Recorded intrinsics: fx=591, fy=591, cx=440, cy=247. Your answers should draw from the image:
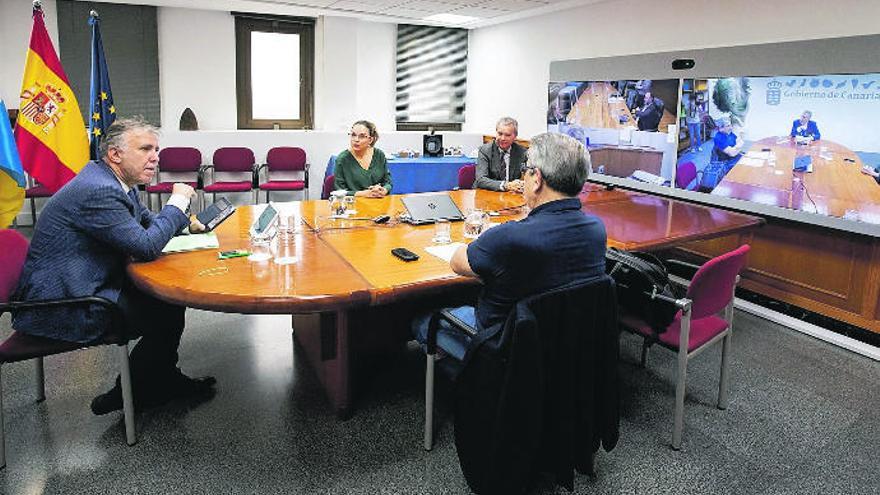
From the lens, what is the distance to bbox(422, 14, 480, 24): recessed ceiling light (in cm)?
696

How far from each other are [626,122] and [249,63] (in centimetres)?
454

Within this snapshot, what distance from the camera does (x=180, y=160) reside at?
6.53m

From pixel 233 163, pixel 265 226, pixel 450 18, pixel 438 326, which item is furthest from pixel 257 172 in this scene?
pixel 438 326

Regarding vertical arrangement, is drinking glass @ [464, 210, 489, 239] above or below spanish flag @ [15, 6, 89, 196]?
below

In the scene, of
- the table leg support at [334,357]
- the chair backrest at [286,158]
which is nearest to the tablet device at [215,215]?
the table leg support at [334,357]

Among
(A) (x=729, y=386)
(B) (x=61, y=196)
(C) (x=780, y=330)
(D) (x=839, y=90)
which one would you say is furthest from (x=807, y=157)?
(B) (x=61, y=196)

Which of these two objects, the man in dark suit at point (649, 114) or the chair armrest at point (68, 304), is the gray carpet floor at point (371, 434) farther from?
the man in dark suit at point (649, 114)

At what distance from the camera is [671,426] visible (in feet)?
8.93

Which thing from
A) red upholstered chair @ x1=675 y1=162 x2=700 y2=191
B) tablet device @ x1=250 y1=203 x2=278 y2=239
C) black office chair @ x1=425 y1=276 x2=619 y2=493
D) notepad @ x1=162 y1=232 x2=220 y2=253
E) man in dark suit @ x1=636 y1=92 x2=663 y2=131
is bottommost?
black office chair @ x1=425 y1=276 x2=619 y2=493

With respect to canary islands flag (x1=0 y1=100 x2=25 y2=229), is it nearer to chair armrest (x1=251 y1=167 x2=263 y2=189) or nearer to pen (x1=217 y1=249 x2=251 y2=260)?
pen (x1=217 y1=249 x2=251 y2=260)

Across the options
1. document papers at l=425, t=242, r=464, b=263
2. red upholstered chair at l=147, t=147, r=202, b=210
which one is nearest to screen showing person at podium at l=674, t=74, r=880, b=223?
document papers at l=425, t=242, r=464, b=263

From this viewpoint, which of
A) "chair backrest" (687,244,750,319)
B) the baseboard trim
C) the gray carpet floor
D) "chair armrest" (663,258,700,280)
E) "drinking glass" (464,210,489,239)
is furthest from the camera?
the baseboard trim

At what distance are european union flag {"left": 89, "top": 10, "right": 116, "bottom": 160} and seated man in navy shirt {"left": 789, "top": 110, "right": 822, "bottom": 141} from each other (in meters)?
5.19

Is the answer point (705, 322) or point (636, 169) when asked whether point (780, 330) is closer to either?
point (705, 322)
